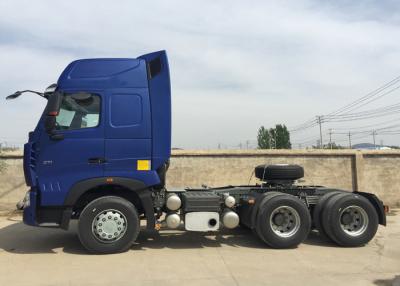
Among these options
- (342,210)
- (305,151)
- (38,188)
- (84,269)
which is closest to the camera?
(84,269)

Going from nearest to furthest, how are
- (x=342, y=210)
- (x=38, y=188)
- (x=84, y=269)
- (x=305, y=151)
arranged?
(x=84, y=269)
(x=38, y=188)
(x=342, y=210)
(x=305, y=151)

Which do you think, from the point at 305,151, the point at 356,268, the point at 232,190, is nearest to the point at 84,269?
the point at 232,190

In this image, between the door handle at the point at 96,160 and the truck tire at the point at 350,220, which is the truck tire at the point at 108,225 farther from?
the truck tire at the point at 350,220

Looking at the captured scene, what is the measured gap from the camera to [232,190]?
9.30 m

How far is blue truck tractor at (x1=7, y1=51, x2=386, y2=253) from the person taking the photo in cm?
786

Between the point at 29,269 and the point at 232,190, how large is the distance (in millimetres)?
4184

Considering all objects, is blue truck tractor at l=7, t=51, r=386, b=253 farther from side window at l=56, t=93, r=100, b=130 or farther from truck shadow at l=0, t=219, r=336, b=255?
truck shadow at l=0, t=219, r=336, b=255

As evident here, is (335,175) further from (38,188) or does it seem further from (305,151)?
(38,188)

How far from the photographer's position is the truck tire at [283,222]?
8.45 metres

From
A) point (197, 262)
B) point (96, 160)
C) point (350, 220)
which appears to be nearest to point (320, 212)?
point (350, 220)

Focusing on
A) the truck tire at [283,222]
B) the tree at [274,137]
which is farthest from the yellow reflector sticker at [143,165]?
the tree at [274,137]

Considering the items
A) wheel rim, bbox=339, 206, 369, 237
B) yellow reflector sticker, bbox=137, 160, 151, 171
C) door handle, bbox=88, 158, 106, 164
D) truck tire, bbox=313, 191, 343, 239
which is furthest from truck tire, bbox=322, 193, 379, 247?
door handle, bbox=88, 158, 106, 164

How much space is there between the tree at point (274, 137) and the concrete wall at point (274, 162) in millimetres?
62412

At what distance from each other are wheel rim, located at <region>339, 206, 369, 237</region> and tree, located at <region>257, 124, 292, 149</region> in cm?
6882
